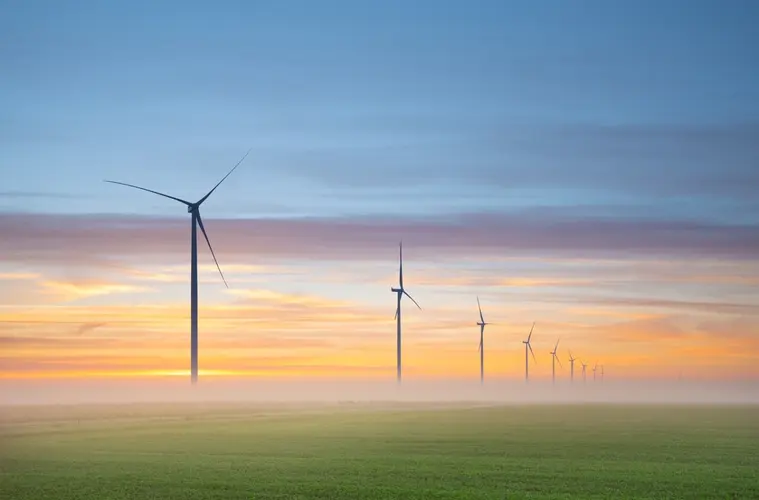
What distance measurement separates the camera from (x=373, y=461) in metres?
65.5

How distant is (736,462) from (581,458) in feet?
28.4

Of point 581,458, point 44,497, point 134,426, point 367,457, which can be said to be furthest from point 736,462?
point 134,426

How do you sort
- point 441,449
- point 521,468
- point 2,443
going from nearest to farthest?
point 521,468 → point 441,449 → point 2,443

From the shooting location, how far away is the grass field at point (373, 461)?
167 ft

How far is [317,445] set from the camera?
79.6 metres

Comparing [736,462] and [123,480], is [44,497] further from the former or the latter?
[736,462]

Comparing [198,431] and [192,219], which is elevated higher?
[192,219]

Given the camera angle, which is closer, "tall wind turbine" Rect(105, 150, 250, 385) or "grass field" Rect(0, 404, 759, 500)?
"grass field" Rect(0, 404, 759, 500)

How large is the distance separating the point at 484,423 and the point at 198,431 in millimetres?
30580

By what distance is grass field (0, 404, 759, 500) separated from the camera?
51.0 metres

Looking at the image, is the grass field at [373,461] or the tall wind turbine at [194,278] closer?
the grass field at [373,461]

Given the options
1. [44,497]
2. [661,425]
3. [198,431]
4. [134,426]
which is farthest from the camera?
[661,425]

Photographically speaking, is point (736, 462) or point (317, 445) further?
point (317, 445)

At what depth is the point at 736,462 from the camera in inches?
2633
